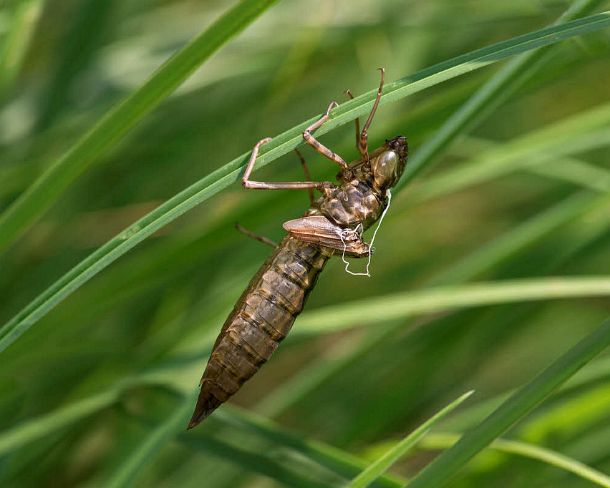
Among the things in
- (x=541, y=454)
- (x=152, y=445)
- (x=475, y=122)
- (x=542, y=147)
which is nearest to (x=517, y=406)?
(x=541, y=454)

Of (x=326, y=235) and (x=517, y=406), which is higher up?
(x=326, y=235)

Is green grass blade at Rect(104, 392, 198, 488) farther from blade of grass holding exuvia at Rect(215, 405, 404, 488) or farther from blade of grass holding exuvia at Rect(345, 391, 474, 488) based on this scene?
blade of grass holding exuvia at Rect(345, 391, 474, 488)

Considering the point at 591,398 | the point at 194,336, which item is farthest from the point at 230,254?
the point at 591,398

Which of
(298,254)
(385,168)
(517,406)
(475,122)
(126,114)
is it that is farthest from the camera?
(385,168)

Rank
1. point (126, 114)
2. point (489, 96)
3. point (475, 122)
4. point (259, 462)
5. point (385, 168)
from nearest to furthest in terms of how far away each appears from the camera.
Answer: point (126, 114)
point (489, 96)
point (475, 122)
point (259, 462)
point (385, 168)

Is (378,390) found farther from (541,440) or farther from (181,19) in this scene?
(181,19)

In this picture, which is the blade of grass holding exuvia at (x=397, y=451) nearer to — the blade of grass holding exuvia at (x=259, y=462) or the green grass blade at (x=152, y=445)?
the blade of grass holding exuvia at (x=259, y=462)

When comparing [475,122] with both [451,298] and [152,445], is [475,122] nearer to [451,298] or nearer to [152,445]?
[451,298]
